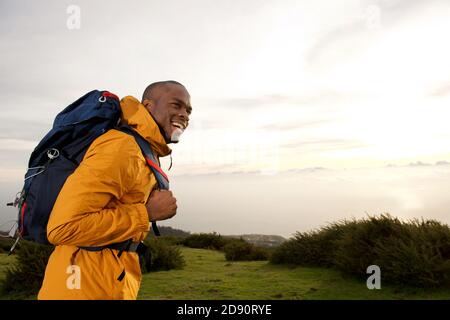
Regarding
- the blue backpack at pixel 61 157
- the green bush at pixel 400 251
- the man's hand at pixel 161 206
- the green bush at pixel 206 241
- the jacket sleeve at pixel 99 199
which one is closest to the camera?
the jacket sleeve at pixel 99 199

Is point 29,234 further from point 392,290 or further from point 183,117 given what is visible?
point 392,290

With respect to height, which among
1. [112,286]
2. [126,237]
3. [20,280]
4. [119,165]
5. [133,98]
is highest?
[133,98]

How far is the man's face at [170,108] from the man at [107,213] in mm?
50

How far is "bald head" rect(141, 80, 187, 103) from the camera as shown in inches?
121

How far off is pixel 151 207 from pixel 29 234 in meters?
0.76

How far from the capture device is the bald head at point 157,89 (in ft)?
10.1

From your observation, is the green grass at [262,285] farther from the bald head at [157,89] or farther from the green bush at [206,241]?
the green bush at [206,241]

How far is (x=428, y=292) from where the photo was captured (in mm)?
6145

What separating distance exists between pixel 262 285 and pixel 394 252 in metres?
2.33

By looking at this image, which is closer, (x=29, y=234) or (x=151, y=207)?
(x=29, y=234)

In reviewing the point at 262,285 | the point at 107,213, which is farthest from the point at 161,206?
the point at 262,285

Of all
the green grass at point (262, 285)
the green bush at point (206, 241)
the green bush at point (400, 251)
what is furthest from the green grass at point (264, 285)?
the green bush at point (206, 241)
